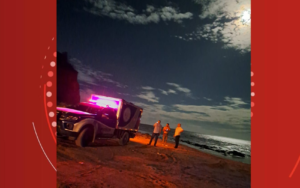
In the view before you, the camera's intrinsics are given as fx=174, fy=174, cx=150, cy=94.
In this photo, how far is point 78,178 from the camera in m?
4.27

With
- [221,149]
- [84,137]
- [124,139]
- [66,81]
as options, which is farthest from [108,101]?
[66,81]

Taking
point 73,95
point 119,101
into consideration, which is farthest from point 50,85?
point 73,95

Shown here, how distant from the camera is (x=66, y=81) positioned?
37.4 metres

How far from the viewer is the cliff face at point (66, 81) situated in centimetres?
3591

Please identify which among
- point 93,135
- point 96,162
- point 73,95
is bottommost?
point 96,162

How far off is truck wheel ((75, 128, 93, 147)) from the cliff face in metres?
31.1

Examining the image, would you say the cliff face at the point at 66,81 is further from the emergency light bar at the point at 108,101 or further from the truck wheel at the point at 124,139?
the truck wheel at the point at 124,139

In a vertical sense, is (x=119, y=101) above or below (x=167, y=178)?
above

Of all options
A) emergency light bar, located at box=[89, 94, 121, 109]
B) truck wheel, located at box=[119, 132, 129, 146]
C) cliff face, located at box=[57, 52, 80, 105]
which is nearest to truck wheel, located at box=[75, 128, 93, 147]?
emergency light bar, located at box=[89, 94, 121, 109]

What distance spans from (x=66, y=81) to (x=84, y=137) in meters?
33.9

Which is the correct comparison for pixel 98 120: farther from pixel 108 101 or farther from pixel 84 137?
pixel 108 101

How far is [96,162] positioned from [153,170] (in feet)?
6.38

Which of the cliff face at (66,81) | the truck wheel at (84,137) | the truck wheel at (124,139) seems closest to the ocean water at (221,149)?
the truck wheel at (124,139)

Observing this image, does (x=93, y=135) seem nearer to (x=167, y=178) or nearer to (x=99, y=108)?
(x=99, y=108)
